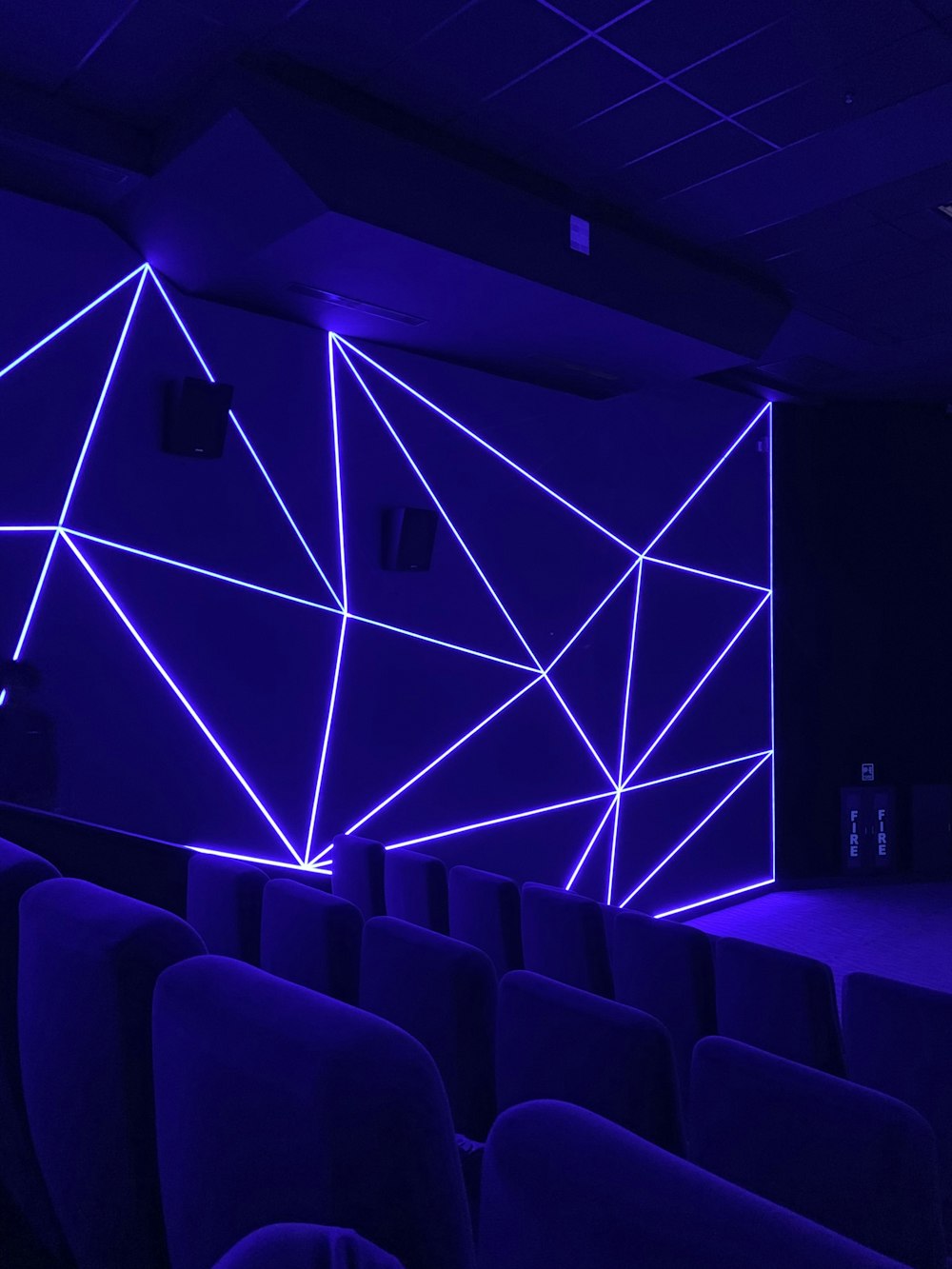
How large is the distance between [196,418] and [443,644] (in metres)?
→ 1.45

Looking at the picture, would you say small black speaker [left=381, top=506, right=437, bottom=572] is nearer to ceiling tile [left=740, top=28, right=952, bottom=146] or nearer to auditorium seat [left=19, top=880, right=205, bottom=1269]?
ceiling tile [left=740, top=28, right=952, bottom=146]

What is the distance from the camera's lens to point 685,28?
2.59 metres

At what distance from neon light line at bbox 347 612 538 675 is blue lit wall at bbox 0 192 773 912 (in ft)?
0.05

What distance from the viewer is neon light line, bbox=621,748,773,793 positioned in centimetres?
520

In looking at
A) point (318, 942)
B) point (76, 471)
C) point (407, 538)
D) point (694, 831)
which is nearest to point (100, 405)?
point (76, 471)

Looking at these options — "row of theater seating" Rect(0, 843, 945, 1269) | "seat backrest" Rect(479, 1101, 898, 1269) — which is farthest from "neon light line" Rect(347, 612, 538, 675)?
"seat backrest" Rect(479, 1101, 898, 1269)

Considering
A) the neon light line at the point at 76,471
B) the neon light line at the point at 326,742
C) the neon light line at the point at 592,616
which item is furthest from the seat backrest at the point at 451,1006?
the neon light line at the point at 592,616

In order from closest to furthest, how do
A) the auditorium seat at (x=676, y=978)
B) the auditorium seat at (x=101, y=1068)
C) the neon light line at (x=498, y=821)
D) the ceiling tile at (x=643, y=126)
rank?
the auditorium seat at (x=101, y=1068) → the auditorium seat at (x=676, y=978) → the ceiling tile at (x=643, y=126) → the neon light line at (x=498, y=821)

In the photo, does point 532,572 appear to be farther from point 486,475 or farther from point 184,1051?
point 184,1051

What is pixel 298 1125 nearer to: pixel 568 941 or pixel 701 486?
pixel 568 941

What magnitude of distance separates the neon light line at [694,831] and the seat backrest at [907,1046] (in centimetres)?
334

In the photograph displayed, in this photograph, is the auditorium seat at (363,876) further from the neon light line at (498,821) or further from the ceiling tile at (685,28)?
the ceiling tile at (685,28)

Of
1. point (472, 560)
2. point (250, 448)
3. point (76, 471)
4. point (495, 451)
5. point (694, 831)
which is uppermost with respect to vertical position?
point (495, 451)

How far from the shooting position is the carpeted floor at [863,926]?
4.52 metres
